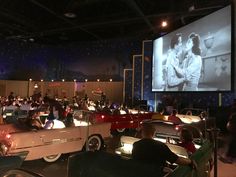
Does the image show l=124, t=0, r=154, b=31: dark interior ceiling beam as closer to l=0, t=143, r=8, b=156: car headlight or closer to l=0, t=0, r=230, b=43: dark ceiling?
l=0, t=0, r=230, b=43: dark ceiling

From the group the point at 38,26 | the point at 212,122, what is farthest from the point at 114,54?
the point at 212,122

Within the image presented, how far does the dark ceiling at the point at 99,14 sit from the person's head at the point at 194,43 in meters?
1.86

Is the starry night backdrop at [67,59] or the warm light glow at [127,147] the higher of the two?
the starry night backdrop at [67,59]

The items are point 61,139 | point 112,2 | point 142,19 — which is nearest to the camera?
point 61,139

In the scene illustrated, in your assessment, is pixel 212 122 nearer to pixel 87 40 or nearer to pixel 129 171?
pixel 129 171

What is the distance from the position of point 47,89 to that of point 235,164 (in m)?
22.2

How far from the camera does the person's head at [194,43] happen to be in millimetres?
12070

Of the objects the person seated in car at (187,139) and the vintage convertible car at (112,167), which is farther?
the person seated in car at (187,139)

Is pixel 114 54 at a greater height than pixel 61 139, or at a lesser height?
greater

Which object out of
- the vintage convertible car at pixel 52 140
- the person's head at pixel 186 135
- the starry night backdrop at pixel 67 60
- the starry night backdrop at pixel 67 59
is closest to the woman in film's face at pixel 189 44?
the vintage convertible car at pixel 52 140

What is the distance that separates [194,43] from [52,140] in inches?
336

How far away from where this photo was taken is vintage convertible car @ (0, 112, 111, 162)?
5.21 meters

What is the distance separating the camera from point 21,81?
2514cm

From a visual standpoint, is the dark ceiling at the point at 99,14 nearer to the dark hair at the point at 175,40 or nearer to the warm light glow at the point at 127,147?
the dark hair at the point at 175,40
